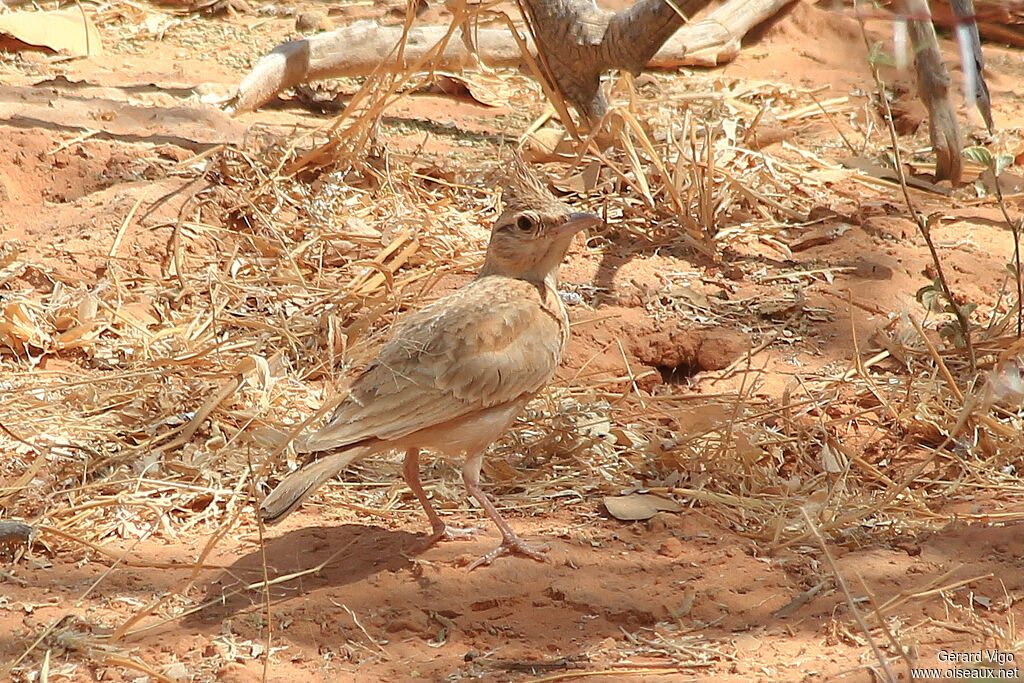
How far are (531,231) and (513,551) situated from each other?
44.9 inches

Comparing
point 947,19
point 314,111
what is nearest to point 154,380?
point 314,111

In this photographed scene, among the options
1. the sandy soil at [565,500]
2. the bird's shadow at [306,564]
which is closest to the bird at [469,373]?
the bird's shadow at [306,564]

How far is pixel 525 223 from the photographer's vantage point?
13.0ft

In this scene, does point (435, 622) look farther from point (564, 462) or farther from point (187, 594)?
point (564, 462)

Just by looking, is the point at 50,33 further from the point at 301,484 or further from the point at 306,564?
the point at 301,484

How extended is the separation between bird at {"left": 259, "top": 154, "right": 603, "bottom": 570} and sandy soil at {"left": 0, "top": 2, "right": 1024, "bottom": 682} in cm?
29

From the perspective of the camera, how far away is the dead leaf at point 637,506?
3.82m

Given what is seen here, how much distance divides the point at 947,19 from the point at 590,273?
3.96 meters

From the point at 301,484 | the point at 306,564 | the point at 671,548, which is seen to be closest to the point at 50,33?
the point at 306,564

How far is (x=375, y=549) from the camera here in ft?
11.8

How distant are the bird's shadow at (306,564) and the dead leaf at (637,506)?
694mm

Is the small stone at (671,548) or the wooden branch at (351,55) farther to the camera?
the wooden branch at (351,55)

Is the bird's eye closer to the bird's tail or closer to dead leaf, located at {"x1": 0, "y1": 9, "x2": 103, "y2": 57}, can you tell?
the bird's tail

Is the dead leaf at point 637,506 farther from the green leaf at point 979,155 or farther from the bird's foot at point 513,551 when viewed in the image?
the green leaf at point 979,155
